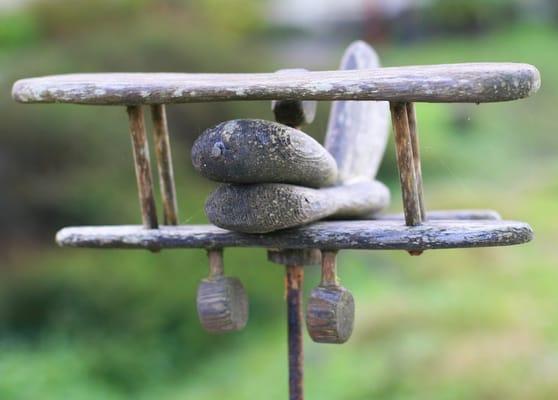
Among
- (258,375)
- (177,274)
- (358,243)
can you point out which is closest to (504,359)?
(258,375)

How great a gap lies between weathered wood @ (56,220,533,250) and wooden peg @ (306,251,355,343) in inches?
2.8

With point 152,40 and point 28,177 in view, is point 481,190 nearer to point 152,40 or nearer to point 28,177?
point 152,40

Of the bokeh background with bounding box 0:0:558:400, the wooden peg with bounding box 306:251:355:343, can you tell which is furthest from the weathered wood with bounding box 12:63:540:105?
the bokeh background with bounding box 0:0:558:400

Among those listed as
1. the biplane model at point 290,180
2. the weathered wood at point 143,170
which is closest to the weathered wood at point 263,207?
the biplane model at point 290,180

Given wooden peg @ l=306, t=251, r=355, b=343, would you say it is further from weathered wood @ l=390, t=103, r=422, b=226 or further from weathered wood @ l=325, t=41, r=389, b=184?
weathered wood @ l=325, t=41, r=389, b=184

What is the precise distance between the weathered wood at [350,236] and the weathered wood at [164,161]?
7 cm

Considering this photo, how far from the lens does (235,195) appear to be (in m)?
1.60

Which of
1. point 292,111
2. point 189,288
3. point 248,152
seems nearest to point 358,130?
point 292,111

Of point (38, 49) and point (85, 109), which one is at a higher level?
point (38, 49)

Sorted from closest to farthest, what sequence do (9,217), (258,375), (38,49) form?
(258,375)
(9,217)
(38,49)

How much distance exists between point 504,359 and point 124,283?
2.06 metres

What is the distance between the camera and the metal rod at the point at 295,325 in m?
1.92

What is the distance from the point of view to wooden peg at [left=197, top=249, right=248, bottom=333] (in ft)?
5.92

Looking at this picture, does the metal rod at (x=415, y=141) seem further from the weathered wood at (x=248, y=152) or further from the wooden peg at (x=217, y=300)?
the wooden peg at (x=217, y=300)
